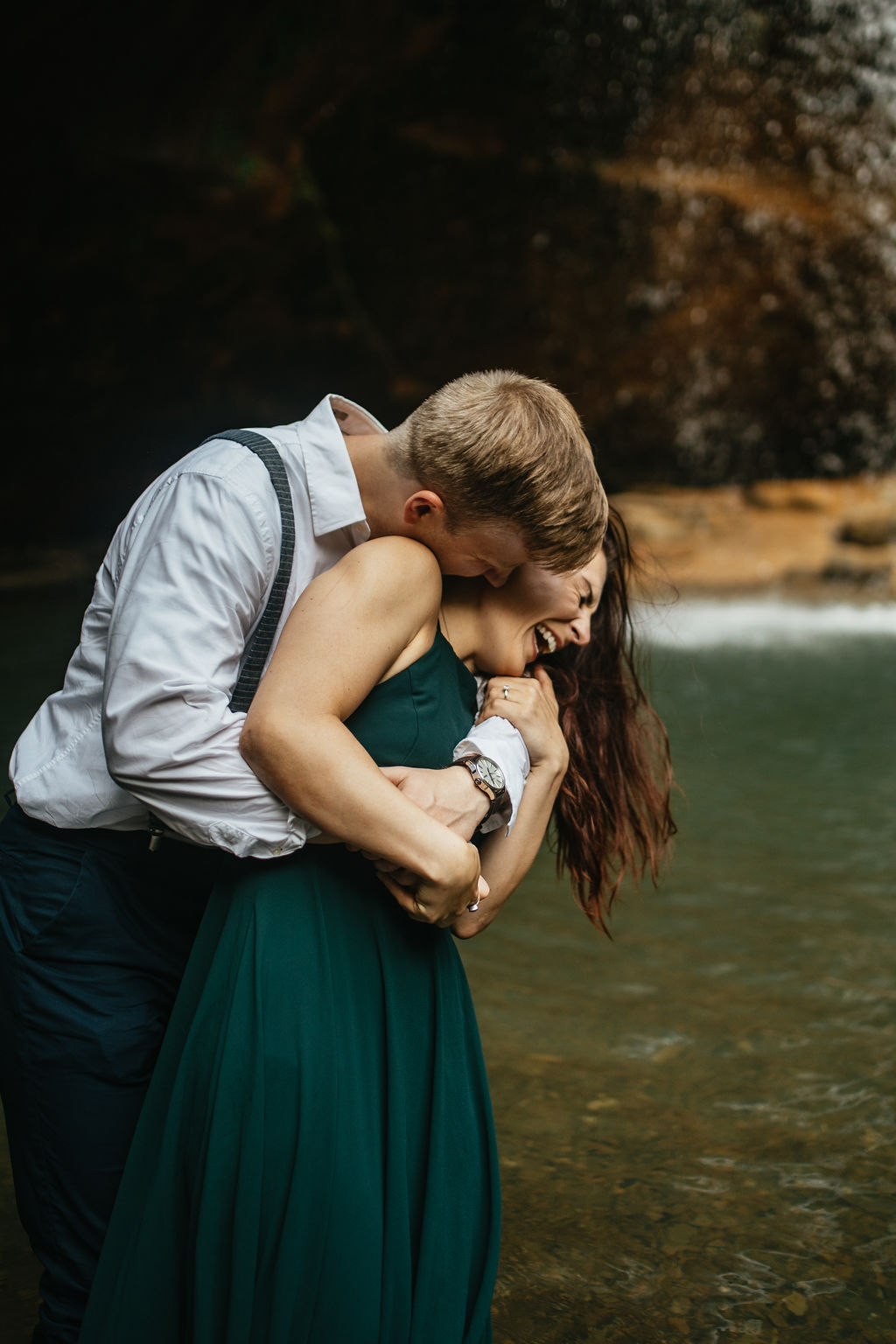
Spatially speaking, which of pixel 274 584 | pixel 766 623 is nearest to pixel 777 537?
pixel 766 623

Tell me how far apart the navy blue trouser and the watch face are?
15.7 inches

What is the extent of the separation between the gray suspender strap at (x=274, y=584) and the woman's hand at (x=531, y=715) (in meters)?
0.43

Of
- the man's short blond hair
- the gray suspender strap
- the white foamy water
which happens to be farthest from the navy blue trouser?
the white foamy water

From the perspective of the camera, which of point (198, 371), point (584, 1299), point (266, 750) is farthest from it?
point (198, 371)

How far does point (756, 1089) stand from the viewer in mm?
3123

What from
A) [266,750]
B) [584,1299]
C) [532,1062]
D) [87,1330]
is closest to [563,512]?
[266,750]

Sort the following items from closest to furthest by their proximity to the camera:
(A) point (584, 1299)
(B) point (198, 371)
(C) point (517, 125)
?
1. (A) point (584, 1299)
2. (B) point (198, 371)
3. (C) point (517, 125)

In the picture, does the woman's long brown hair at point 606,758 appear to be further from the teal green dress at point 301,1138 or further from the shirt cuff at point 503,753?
the teal green dress at point 301,1138

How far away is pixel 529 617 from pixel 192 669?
0.75 metres

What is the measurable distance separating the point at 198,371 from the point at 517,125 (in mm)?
4263

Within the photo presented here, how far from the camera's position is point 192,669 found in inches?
55.9

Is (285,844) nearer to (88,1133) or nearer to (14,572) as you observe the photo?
(88,1133)

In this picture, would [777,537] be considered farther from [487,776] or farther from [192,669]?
[192,669]

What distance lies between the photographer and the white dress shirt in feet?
4.63
